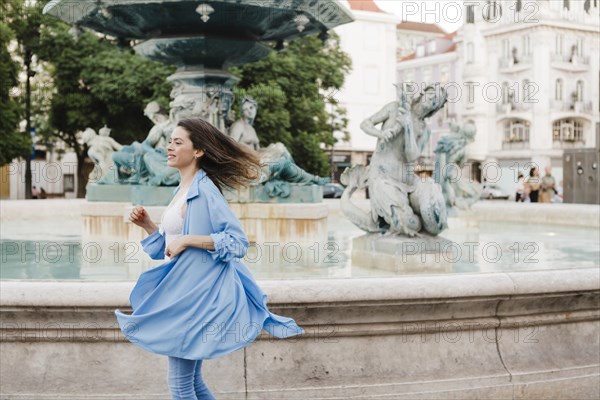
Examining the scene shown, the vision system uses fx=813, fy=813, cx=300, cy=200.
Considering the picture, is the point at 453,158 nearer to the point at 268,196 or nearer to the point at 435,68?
the point at 268,196

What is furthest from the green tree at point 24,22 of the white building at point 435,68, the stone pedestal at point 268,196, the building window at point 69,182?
the white building at point 435,68

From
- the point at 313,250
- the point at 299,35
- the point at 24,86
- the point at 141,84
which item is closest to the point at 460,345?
the point at 313,250

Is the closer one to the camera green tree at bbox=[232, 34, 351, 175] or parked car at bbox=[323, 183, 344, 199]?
green tree at bbox=[232, 34, 351, 175]

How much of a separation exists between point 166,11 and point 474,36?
185 ft

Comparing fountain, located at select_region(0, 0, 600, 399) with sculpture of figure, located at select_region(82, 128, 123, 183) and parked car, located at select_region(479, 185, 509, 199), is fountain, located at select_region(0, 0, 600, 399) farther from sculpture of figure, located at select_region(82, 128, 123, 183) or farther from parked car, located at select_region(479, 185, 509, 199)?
parked car, located at select_region(479, 185, 509, 199)

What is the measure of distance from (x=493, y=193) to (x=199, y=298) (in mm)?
41129

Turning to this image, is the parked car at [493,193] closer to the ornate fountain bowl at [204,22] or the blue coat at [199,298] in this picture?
the ornate fountain bowl at [204,22]

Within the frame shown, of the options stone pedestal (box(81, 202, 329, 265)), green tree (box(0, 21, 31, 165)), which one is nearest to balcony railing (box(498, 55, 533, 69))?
green tree (box(0, 21, 31, 165))

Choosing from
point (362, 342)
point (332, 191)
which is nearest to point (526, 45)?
point (332, 191)

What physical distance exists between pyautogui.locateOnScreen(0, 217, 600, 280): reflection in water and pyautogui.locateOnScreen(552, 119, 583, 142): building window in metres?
48.6

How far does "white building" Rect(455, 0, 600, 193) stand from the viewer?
5672cm

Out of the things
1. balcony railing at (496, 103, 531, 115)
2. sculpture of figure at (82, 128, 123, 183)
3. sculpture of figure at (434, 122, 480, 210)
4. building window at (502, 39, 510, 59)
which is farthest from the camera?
building window at (502, 39, 510, 59)

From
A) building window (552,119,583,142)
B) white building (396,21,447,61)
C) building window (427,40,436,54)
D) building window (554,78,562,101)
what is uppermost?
white building (396,21,447,61)

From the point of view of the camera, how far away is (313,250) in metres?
8.40
